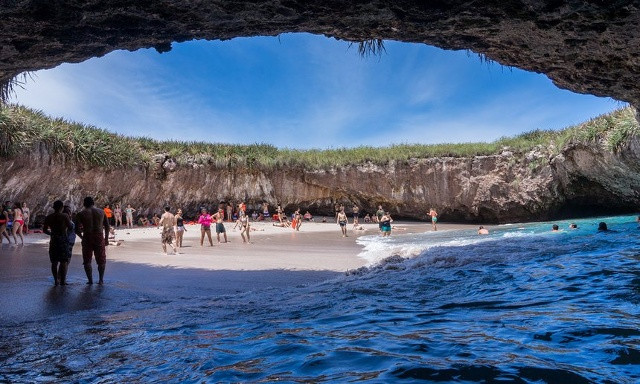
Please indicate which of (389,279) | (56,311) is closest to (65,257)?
(56,311)

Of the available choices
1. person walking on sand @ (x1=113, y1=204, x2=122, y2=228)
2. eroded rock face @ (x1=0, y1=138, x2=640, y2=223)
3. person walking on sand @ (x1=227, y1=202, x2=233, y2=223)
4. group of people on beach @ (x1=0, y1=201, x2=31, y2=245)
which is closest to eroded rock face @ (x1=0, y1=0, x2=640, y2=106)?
group of people on beach @ (x1=0, y1=201, x2=31, y2=245)

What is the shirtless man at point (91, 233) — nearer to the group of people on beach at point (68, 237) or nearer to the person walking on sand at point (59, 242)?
the group of people on beach at point (68, 237)

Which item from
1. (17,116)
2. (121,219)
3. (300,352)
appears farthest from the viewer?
(121,219)

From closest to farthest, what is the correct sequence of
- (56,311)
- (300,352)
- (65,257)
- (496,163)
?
(300,352) → (56,311) → (65,257) → (496,163)

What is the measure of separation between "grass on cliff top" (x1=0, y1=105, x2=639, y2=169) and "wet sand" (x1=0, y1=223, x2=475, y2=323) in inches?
239

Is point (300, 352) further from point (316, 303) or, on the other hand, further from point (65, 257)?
point (65, 257)

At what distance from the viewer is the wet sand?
683 cm

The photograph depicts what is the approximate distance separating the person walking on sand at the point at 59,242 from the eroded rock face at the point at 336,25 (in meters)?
2.51

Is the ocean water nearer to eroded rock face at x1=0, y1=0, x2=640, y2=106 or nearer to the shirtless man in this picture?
the shirtless man

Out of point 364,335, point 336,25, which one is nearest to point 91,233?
point 336,25

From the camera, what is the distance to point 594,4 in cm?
520

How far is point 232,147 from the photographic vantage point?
32.0m

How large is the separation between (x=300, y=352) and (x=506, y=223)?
29169mm

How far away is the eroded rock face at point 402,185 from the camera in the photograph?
74.6 feet
